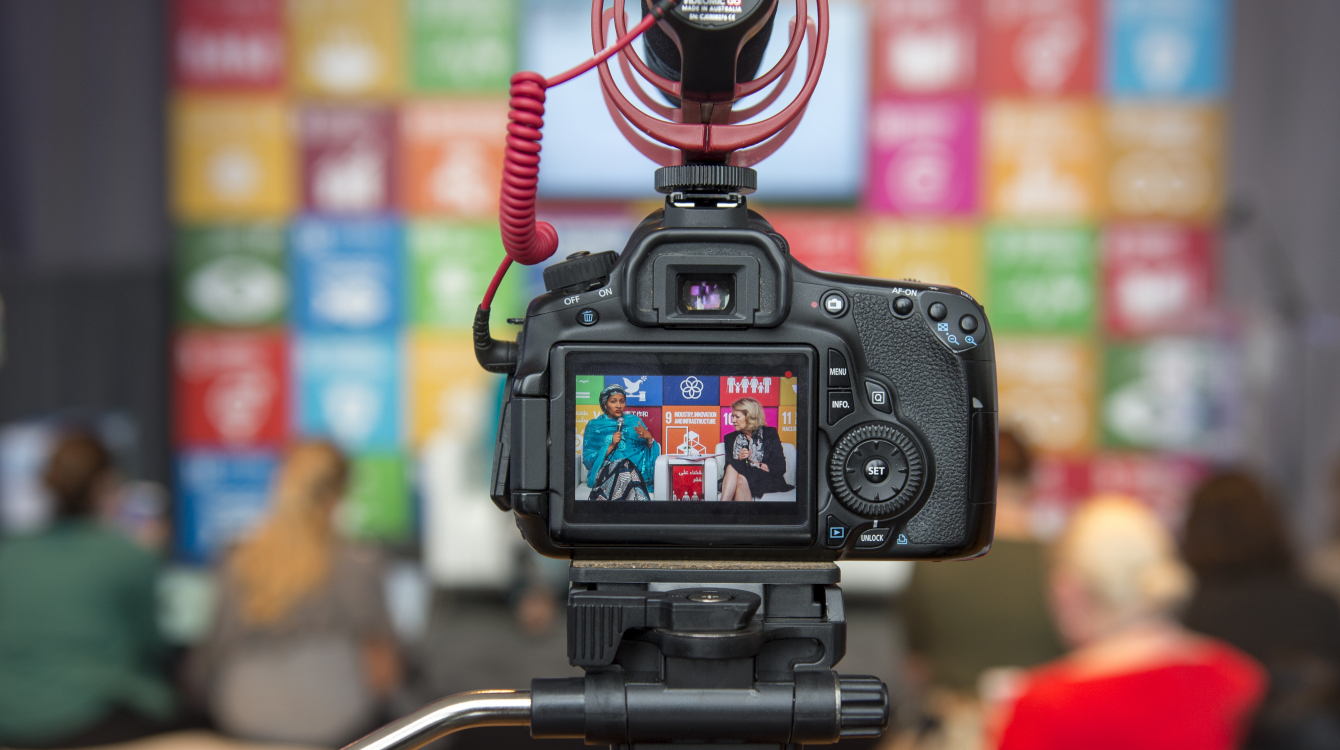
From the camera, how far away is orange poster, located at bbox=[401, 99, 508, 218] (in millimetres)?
3051

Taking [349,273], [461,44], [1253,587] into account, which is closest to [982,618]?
[1253,587]

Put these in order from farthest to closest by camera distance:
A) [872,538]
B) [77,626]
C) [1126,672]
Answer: [77,626], [1126,672], [872,538]

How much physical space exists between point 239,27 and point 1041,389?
2.61 metres

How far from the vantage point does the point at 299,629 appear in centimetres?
226

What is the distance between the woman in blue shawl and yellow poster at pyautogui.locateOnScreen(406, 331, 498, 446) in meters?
2.41

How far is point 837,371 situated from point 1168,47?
2783mm

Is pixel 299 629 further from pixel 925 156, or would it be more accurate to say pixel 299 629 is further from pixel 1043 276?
→ pixel 1043 276

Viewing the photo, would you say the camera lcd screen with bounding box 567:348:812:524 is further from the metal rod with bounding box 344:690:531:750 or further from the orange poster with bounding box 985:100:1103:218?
the orange poster with bounding box 985:100:1103:218

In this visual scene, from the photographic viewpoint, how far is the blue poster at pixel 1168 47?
298cm

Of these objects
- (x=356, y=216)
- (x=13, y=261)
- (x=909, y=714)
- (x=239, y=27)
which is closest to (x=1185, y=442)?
(x=909, y=714)

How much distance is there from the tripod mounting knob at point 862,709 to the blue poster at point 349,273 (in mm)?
2609

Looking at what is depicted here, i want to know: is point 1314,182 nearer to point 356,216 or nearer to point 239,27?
point 356,216

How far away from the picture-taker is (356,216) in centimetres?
306

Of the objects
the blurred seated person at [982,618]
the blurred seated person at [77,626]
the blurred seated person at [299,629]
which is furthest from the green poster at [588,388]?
the blurred seated person at [77,626]
